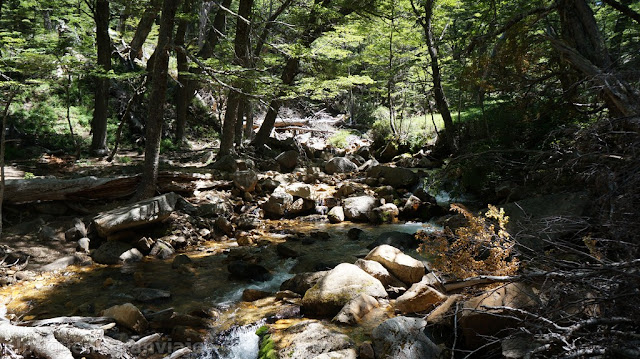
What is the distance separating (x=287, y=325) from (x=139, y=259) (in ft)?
12.2

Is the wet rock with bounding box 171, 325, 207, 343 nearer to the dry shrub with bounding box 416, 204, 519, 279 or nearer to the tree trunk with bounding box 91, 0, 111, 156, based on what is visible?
the dry shrub with bounding box 416, 204, 519, 279

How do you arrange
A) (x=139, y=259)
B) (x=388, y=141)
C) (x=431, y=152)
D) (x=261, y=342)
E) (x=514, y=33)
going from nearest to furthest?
(x=261, y=342), (x=514, y=33), (x=139, y=259), (x=431, y=152), (x=388, y=141)

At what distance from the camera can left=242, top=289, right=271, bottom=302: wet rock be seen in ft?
18.1

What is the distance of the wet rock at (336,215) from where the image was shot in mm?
9836

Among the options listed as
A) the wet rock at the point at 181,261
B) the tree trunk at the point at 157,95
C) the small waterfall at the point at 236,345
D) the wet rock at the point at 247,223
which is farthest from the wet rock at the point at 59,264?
the small waterfall at the point at 236,345

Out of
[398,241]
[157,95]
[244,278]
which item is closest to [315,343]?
[244,278]

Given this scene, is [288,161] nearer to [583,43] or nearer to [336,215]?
[336,215]

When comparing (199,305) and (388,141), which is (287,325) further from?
(388,141)

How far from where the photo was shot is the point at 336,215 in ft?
32.4

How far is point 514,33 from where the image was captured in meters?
5.82

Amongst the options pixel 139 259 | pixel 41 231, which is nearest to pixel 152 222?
pixel 139 259

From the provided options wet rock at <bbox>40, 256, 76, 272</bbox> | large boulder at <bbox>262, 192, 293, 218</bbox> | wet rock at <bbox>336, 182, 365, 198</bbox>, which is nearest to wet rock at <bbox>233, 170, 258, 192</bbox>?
large boulder at <bbox>262, 192, 293, 218</bbox>

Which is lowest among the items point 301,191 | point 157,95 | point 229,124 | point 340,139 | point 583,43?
point 301,191

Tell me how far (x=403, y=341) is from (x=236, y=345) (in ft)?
6.32
